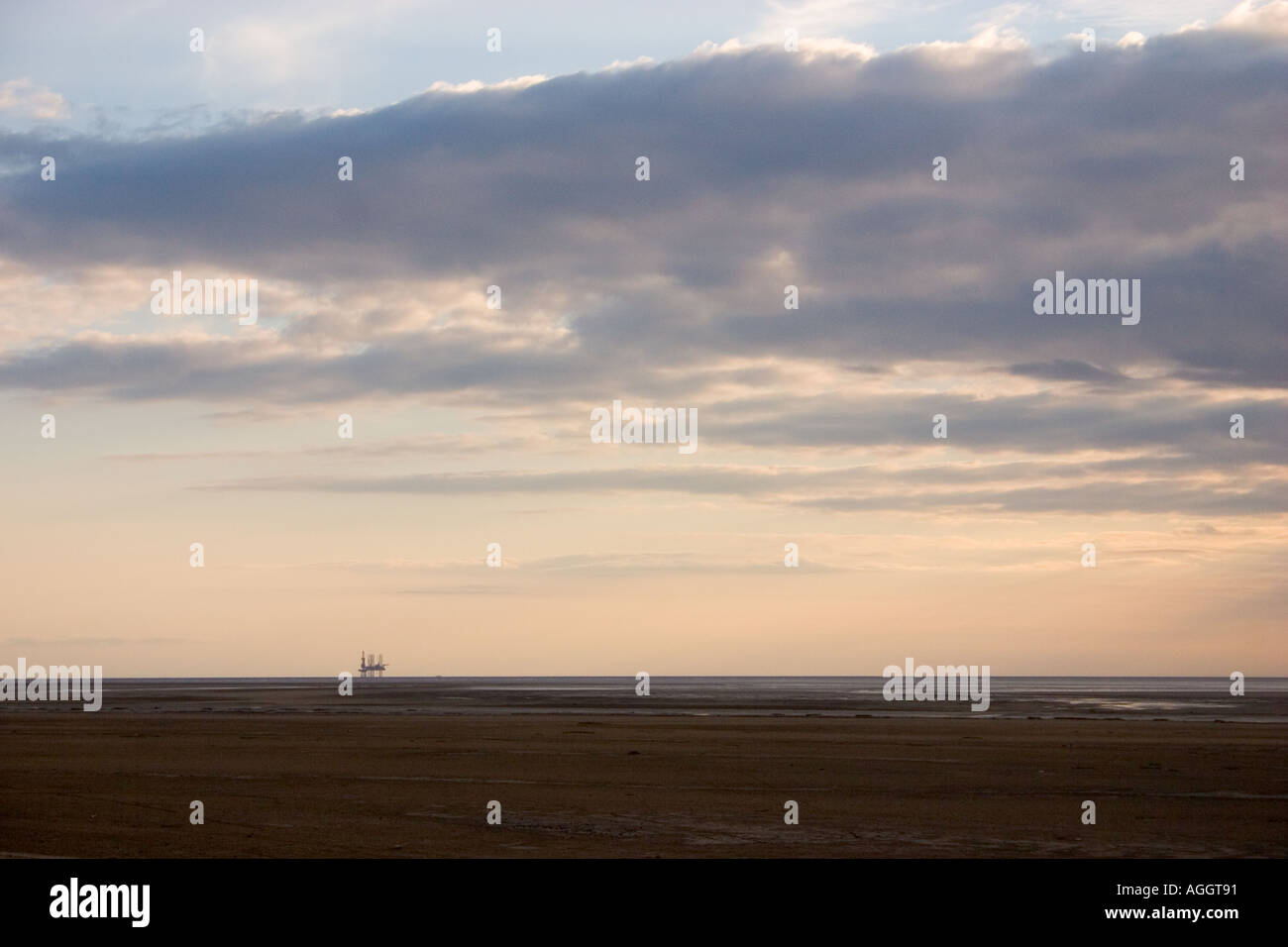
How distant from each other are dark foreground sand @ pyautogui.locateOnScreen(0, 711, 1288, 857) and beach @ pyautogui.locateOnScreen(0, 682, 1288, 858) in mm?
96

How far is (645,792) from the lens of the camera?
28531 millimetres

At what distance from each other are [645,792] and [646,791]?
19cm

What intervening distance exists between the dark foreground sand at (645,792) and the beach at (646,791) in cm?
10

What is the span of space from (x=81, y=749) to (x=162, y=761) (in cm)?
662

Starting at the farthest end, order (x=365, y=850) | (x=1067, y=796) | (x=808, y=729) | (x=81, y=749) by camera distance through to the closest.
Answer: (x=808, y=729) < (x=81, y=749) < (x=1067, y=796) < (x=365, y=850)

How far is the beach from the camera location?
2147cm

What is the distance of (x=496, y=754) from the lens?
3859 cm

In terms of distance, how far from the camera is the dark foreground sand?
21.5m

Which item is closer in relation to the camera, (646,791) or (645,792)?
(645,792)

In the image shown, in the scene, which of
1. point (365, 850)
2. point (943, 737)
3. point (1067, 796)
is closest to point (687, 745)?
point (943, 737)

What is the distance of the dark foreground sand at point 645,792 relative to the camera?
70.5ft

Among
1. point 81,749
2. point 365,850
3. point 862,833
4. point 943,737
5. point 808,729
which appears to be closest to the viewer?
point 365,850
